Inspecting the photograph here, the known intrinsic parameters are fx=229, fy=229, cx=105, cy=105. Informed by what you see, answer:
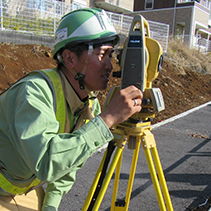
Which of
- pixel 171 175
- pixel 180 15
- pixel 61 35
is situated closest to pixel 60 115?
pixel 61 35

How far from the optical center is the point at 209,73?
50.6ft

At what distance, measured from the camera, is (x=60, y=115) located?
1.40m

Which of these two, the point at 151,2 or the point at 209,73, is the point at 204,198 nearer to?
the point at 209,73

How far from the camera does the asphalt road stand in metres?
2.79

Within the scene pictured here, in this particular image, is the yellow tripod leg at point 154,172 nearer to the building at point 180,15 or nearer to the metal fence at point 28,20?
the metal fence at point 28,20

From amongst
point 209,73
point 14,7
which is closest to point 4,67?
point 14,7

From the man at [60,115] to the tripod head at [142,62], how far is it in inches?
8.3

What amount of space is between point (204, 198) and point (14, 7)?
817 centimetres

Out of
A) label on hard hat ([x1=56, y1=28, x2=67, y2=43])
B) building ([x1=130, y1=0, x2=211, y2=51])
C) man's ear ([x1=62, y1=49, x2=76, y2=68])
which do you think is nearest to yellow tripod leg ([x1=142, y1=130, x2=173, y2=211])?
man's ear ([x1=62, y1=49, x2=76, y2=68])

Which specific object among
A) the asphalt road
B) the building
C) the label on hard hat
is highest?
the building

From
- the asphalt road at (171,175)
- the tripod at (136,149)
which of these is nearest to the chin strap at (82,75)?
the tripod at (136,149)

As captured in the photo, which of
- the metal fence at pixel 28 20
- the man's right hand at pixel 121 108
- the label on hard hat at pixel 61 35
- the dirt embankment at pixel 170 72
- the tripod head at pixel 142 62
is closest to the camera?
the man's right hand at pixel 121 108

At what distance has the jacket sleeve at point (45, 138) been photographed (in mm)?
1108

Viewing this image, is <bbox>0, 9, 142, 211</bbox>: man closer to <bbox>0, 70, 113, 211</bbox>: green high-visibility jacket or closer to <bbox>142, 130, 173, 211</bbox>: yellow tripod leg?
<bbox>0, 70, 113, 211</bbox>: green high-visibility jacket
